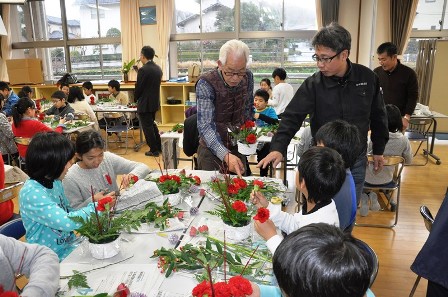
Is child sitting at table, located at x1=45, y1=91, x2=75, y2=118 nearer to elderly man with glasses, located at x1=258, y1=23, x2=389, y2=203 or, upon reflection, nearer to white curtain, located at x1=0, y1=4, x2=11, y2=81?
elderly man with glasses, located at x1=258, y1=23, x2=389, y2=203

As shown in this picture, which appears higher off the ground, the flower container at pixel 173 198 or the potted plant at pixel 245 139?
the potted plant at pixel 245 139

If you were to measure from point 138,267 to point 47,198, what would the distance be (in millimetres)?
661

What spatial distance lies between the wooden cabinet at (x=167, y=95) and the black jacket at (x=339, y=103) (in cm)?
569

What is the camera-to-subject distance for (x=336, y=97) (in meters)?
2.22

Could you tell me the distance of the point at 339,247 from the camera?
797 mm

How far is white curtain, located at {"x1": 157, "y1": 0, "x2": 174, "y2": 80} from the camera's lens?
814 cm

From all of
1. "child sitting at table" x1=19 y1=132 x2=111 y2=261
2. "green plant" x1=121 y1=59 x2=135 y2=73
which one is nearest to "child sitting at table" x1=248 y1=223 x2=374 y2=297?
"child sitting at table" x1=19 y1=132 x2=111 y2=261

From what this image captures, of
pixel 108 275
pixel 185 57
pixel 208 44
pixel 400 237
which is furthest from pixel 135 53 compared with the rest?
pixel 108 275

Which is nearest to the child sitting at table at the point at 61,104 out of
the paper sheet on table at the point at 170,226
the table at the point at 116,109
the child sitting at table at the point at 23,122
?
the table at the point at 116,109

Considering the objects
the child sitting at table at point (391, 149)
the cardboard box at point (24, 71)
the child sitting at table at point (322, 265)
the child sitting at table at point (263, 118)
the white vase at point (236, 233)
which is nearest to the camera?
the child sitting at table at point (322, 265)

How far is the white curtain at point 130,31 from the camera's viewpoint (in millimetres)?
8273

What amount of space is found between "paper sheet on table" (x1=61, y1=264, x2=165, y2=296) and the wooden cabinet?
6671 mm

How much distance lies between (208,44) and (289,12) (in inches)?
79.9

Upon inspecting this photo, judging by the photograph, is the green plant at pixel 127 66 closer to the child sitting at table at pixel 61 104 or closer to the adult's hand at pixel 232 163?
the child sitting at table at pixel 61 104
